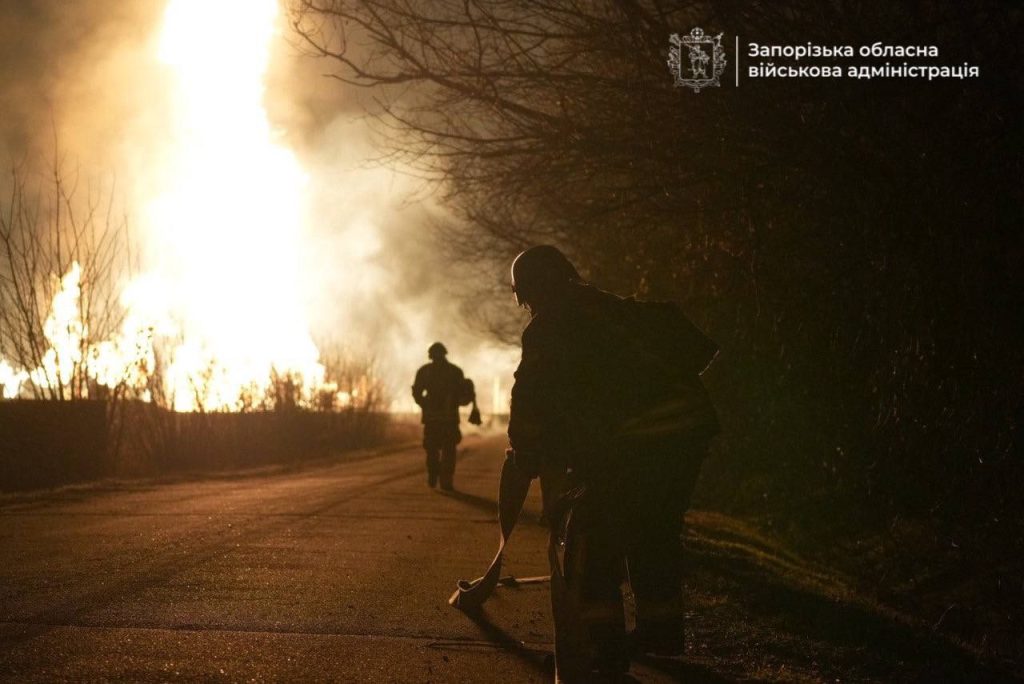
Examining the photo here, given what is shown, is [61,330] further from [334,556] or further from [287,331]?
[287,331]

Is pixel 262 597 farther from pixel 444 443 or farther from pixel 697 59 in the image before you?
pixel 444 443

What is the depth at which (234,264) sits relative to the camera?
39781mm

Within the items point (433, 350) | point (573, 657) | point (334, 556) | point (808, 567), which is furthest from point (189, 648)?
point (433, 350)

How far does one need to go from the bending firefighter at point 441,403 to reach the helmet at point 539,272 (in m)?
10.9

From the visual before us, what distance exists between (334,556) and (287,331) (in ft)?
105

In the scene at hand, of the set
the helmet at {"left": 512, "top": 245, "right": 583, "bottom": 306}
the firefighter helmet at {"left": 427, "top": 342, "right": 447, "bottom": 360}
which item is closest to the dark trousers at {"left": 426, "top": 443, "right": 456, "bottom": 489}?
the firefighter helmet at {"left": 427, "top": 342, "right": 447, "bottom": 360}

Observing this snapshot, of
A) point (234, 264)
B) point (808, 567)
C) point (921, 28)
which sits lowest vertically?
point (808, 567)

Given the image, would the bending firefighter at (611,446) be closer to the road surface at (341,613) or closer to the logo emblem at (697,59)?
the road surface at (341,613)

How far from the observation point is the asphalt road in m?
4.97

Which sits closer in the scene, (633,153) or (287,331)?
(633,153)

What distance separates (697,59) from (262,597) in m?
4.51

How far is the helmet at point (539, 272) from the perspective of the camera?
4.81 metres

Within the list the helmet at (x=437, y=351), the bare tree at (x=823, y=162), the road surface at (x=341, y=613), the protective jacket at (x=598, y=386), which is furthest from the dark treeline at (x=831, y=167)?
the helmet at (x=437, y=351)

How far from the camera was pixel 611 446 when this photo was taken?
14.8ft
